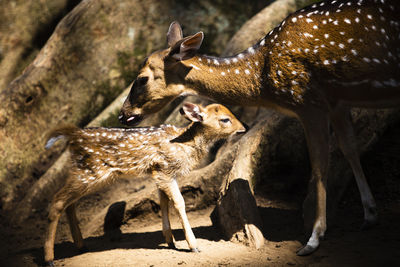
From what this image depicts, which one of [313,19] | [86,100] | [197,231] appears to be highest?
[313,19]

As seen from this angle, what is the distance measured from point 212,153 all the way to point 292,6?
9.11 ft

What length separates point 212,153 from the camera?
6.04 m

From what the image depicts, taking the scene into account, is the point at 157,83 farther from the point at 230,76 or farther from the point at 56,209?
the point at 56,209

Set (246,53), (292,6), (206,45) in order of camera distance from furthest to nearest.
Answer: (206,45) → (292,6) → (246,53)

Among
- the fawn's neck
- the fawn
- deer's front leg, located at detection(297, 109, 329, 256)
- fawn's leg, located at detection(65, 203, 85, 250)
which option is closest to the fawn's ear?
the fawn

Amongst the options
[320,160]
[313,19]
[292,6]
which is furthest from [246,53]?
[292,6]

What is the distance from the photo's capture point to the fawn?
4.02m

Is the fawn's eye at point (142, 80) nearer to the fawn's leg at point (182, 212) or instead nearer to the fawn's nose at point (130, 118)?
the fawn's nose at point (130, 118)

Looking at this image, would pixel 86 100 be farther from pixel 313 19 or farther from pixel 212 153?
pixel 313 19

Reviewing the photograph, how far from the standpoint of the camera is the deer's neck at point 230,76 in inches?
160

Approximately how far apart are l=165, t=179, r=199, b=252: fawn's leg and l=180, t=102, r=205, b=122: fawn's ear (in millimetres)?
699

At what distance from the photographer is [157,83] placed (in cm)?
422

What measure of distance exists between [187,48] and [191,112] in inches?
26.5

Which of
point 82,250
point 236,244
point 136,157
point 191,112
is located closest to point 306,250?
point 236,244
